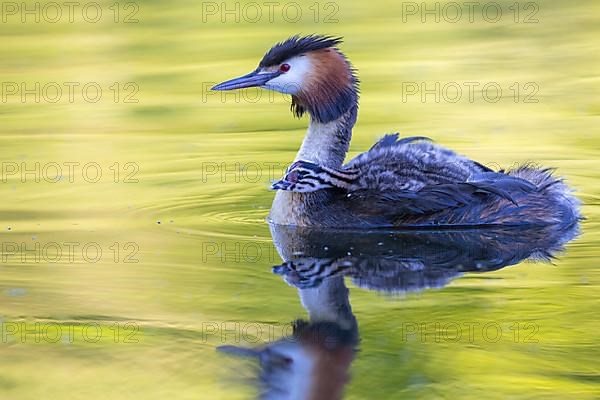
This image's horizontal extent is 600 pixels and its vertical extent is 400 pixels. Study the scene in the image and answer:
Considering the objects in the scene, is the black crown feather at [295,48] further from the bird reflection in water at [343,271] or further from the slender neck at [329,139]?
the bird reflection in water at [343,271]

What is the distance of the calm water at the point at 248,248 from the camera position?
5977 mm

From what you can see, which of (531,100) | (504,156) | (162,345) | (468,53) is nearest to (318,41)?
(504,156)

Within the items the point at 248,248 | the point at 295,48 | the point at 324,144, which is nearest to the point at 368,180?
the point at 324,144

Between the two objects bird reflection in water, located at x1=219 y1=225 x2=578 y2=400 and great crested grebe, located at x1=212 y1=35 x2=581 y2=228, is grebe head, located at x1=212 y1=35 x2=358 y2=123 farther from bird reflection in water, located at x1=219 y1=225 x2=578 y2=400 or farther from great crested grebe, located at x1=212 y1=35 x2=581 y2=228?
bird reflection in water, located at x1=219 y1=225 x2=578 y2=400

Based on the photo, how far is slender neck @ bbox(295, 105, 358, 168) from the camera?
883 cm

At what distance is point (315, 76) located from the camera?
8781 millimetres

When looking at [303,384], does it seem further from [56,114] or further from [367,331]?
[56,114]

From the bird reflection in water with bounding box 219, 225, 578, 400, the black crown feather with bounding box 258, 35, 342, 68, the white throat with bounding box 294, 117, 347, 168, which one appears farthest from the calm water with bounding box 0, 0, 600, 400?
the black crown feather with bounding box 258, 35, 342, 68

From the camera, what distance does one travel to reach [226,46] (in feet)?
54.8

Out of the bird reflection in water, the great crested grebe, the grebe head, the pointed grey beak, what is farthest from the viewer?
the pointed grey beak

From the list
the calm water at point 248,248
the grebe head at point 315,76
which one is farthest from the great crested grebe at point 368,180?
the calm water at point 248,248

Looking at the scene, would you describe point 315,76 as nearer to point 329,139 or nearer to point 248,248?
point 329,139

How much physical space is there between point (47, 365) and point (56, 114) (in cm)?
728

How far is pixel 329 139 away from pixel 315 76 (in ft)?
1.39
